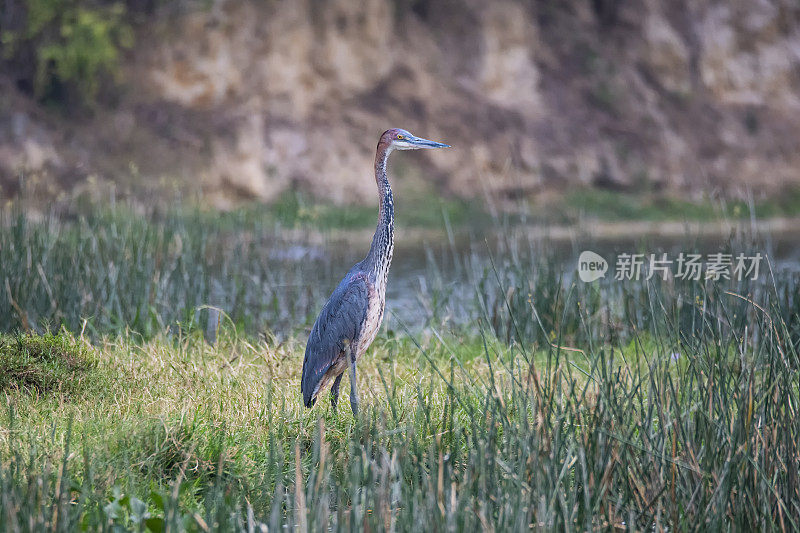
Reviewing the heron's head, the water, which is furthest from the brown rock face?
the heron's head

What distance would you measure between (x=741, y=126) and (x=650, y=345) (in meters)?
13.6

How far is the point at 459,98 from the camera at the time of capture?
16016 mm

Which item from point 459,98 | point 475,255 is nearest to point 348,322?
point 475,255

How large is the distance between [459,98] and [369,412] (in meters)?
13.1

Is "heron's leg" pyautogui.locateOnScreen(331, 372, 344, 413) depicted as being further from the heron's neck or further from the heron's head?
the heron's head

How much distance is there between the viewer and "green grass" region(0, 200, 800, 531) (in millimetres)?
2346

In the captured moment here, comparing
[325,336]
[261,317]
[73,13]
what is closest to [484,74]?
[73,13]

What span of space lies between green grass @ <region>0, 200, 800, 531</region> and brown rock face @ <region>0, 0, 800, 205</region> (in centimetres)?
770

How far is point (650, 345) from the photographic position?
5.04 m

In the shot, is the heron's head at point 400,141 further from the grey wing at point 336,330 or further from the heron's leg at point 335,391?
the heron's leg at point 335,391

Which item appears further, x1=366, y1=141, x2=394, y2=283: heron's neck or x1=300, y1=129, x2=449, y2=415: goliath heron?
x1=366, y1=141, x2=394, y2=283: heron's neck

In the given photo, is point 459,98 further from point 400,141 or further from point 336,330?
point 336,330

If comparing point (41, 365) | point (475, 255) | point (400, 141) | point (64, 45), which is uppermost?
point (64, 45)

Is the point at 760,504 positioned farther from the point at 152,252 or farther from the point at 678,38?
the point at 678,38
